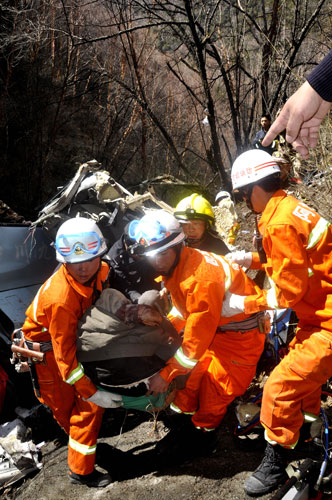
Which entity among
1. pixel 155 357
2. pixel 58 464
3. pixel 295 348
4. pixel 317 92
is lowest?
pixel 58 464

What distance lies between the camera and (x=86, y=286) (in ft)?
10.2

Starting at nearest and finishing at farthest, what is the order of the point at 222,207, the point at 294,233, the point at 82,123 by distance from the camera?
the point at 294,233, the point at 222,207, the point at 82,123

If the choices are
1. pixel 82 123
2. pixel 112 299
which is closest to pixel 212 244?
pixel 112 299

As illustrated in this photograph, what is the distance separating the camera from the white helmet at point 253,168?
2812 mm

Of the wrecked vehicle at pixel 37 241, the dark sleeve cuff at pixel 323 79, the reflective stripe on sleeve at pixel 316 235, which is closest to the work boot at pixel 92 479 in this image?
the wrecked vehicle at pixel 37 241

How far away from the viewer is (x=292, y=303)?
2.55 m

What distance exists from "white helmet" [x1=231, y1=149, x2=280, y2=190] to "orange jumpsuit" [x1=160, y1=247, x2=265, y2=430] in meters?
0.62

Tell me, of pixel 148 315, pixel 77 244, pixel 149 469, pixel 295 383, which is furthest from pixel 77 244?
pixel 149 469

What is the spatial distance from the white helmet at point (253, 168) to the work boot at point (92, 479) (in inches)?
96.0

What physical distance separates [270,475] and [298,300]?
120cm

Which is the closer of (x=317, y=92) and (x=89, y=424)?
(x=317, y=92)

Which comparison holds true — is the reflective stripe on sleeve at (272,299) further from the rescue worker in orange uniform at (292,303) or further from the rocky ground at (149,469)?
the rocky ground at (149,469)

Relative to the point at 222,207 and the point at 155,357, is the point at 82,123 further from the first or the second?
the point at 155,357

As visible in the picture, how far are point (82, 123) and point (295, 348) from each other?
1294cm
